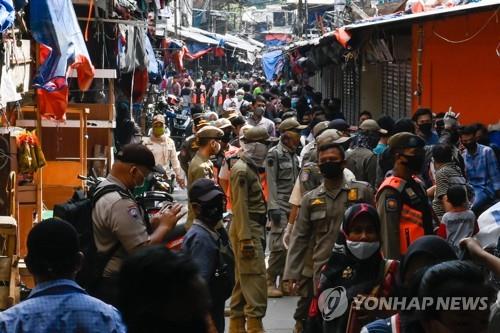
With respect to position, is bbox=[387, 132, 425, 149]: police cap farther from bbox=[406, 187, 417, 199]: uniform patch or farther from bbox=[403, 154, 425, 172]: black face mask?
bbox=[406, 187, 417, 199]: uniform patch

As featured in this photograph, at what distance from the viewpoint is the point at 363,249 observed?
531 centimetres

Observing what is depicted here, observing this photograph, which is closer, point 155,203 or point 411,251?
point 411,251

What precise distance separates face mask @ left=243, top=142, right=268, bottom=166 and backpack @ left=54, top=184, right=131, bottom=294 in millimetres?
3546

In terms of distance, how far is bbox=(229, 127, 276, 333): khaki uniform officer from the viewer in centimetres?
836

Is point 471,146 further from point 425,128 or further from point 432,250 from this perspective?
point 432,250

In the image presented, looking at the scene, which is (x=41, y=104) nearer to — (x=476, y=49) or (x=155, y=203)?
(x=155, y=203)

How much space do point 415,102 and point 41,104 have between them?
22.5ft

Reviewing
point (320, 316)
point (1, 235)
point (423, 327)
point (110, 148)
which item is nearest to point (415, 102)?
point (110, 148)

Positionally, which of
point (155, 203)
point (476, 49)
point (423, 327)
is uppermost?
point (476, 49)

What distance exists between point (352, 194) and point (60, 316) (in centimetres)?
365

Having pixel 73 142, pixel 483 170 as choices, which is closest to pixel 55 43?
pixel 73 142

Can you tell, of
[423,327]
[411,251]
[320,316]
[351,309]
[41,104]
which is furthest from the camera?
[41,104]

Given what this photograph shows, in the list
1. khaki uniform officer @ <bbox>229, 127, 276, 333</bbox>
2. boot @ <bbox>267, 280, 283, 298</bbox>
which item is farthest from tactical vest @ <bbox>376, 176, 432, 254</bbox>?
boot @ <bbox>267, 280, 283, 298</bbox>

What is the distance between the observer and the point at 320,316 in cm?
560
